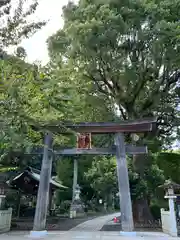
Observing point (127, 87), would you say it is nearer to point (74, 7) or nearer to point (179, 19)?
point (179, 19)

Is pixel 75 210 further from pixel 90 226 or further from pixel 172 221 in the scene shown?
pixel 172 221

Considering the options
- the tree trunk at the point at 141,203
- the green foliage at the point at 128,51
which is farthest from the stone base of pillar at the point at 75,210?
the green foliage at the point at 128,51

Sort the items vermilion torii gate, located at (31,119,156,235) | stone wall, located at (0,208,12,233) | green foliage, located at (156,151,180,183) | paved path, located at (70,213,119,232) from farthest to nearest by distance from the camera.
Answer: green foliage, located at (156,151,180,183) → paved path, located at (70,213,119,232) → stone wall, located at (0,208,12,233) → vermilion torii gate, located at (31,119,156,235)

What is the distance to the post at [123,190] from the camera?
30.3 feet

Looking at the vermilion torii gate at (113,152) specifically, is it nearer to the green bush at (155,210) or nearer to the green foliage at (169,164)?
the green foliage at (169,164)

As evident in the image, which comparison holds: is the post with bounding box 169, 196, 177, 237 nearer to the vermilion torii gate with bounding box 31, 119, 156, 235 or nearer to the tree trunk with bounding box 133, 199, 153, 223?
the vermilion torii gate with bounding box 31, 119, 156, 235

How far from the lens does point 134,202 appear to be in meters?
13.0

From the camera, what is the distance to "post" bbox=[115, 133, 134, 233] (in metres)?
9.23

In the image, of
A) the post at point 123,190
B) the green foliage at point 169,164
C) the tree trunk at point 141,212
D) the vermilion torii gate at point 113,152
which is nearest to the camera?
the post at point 123,190

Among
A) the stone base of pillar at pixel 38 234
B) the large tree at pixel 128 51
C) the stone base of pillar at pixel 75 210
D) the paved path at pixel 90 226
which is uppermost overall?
the large tree at pixel 128 51

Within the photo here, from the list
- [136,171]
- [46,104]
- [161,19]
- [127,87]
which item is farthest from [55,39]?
[46,104]

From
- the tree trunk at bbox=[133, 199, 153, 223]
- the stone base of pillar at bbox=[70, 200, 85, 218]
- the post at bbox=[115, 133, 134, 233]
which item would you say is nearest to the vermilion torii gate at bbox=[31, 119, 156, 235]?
the post at bbox=[115, 133, 134, 233]

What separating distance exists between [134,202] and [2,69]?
12.1 metres

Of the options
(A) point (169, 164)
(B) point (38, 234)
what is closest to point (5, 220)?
(B) point (38, 234)
